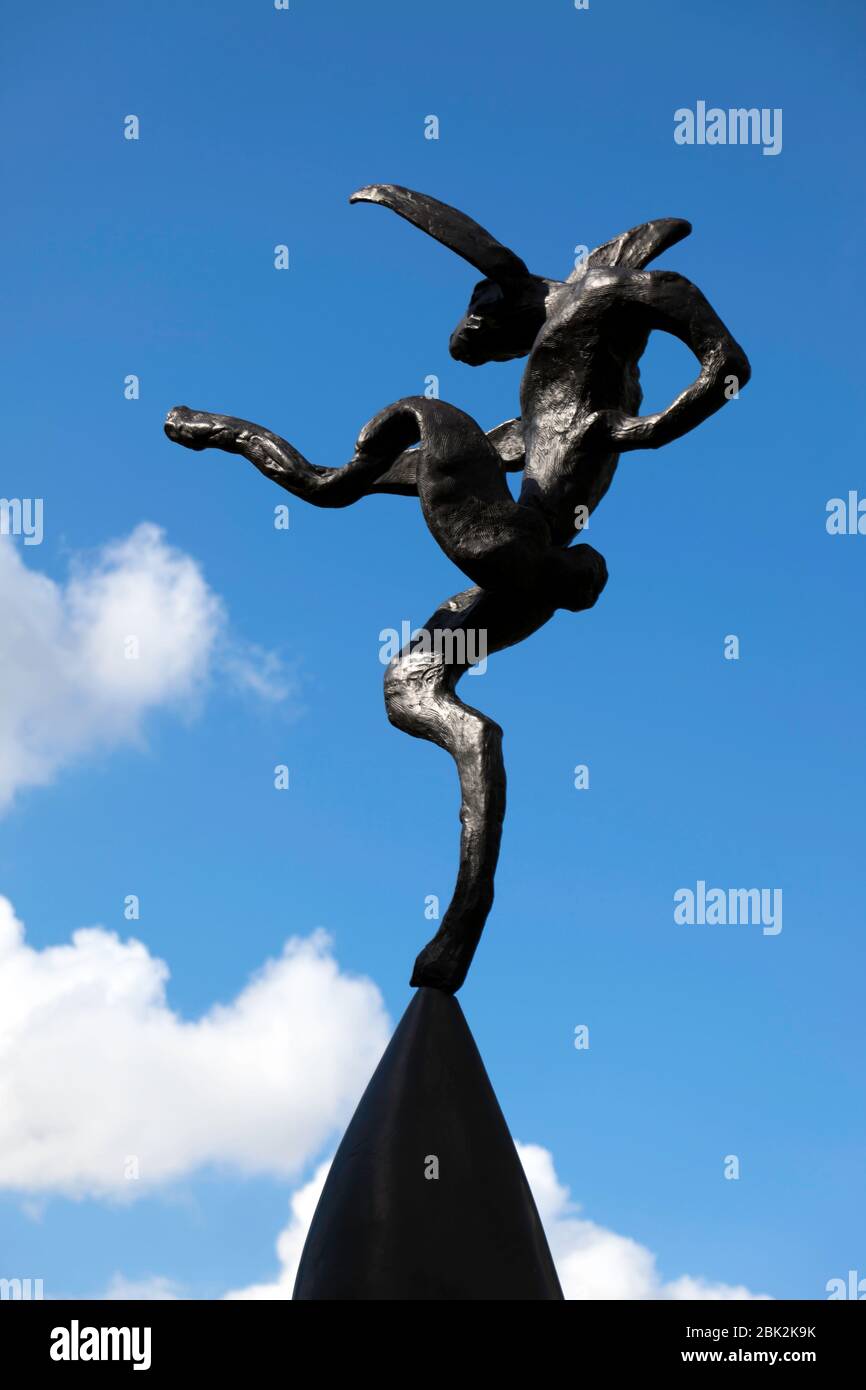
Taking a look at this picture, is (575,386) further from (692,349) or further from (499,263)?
(499,263)

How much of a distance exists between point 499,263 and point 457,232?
0.83ft

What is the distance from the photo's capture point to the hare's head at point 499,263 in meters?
7.11

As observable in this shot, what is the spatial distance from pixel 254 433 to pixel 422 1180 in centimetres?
328

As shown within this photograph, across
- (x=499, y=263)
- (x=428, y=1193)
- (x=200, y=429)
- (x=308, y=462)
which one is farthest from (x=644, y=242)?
(x=428, y=1193)

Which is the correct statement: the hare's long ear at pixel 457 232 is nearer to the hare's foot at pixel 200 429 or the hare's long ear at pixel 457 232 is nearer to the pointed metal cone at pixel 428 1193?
the hare's foot at pixel 200 429

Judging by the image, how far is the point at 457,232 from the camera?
23.8 ft

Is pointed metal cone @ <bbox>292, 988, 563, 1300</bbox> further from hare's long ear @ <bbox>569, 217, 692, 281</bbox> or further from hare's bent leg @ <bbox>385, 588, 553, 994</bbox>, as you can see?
hare's long ear @ <bbox>569, 217, 692, 281</bbox>

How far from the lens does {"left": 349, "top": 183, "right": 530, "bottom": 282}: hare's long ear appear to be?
282 inches

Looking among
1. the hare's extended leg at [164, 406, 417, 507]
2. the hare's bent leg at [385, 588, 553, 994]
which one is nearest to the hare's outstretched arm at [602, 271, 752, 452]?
the hare's bent leg at [385, 588, 553, 994]

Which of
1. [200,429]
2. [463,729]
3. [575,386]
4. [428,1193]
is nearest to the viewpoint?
[428,1193]
